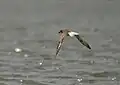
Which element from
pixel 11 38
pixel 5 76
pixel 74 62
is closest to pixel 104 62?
pixel 74 62

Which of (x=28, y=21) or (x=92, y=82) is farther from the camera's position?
(x=28, y=21)

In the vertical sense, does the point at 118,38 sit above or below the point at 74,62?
above

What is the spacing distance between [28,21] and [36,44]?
407 centimetres

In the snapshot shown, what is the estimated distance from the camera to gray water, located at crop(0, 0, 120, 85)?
10.4 meters

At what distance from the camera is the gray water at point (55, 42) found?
10438 mm

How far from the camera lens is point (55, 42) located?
14188mm

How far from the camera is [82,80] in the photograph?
10.1m

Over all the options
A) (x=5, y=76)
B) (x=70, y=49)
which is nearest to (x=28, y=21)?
(x=70, y=49)

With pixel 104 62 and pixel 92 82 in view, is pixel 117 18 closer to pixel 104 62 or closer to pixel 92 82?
pixel 104 62

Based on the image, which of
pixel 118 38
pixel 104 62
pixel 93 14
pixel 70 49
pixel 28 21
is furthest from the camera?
pixel 93 14

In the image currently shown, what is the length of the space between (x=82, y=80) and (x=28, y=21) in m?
7.99

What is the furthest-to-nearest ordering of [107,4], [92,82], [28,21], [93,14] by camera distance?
1. [107,4]
2. [93,14]
3. [28,21]
4. [92,82]

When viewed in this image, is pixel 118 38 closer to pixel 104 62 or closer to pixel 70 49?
pixel 70 49

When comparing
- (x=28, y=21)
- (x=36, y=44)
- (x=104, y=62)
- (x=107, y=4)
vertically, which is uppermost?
(x=107, y=4)
